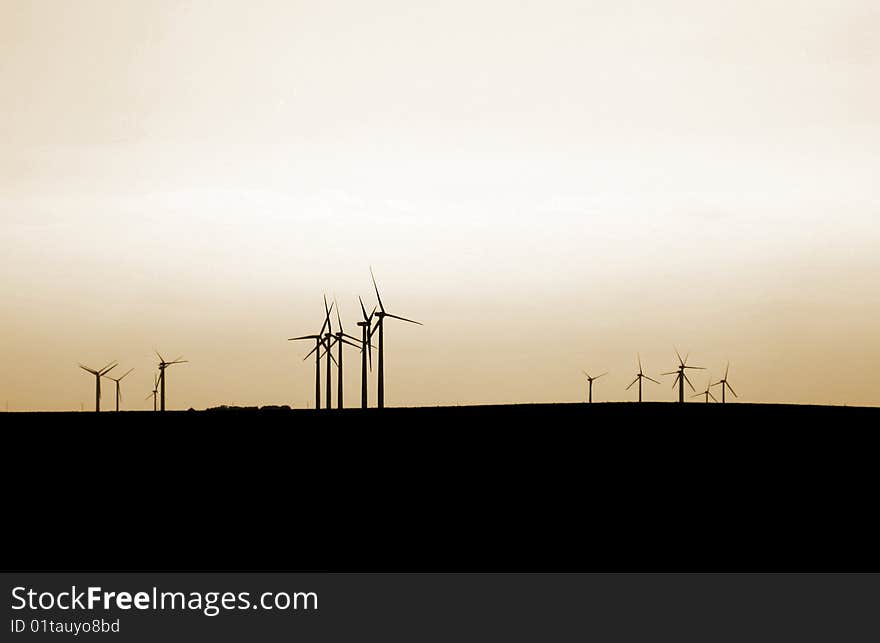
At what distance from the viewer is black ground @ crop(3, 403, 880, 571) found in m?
59.5

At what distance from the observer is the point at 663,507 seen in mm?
68188

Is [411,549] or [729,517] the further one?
[729,517]

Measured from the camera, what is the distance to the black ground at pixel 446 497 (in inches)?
2343

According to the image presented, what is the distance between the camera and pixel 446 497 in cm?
6950

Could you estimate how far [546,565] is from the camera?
190 feet

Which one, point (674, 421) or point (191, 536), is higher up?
point (674, 421)

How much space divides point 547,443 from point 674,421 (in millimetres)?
13807
